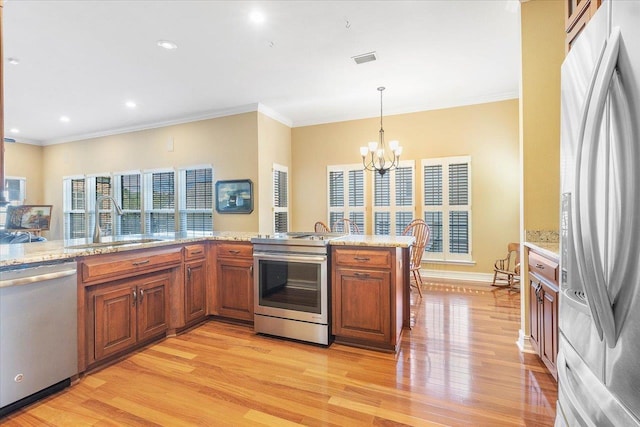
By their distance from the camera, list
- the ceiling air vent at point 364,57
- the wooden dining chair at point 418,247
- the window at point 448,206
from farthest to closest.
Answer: the window at point 448,206
the wooden dining chair at point 418,247
the ceiling air vent at point 364,57

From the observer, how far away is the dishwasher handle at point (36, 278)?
5.78 ft

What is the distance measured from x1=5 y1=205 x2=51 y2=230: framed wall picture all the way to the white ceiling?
2.18 m

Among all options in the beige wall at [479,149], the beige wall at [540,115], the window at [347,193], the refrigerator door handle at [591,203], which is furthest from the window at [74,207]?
the refrigerator door handle at [591,203]

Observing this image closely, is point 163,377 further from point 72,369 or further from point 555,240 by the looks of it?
point 555,240

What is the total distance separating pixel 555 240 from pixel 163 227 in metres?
6.29

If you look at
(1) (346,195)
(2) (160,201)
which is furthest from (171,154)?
(1) (346,195)

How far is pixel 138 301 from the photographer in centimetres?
256

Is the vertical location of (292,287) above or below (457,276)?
above

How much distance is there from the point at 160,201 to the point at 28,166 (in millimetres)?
4063

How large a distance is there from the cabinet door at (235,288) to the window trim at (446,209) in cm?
336

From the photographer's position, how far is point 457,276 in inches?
200

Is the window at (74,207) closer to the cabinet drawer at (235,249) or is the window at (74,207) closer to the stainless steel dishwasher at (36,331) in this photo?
the cabinet drawer at (235,249)

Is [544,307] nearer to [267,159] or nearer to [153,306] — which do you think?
[153,306]

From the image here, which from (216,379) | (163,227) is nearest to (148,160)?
(163,227)
